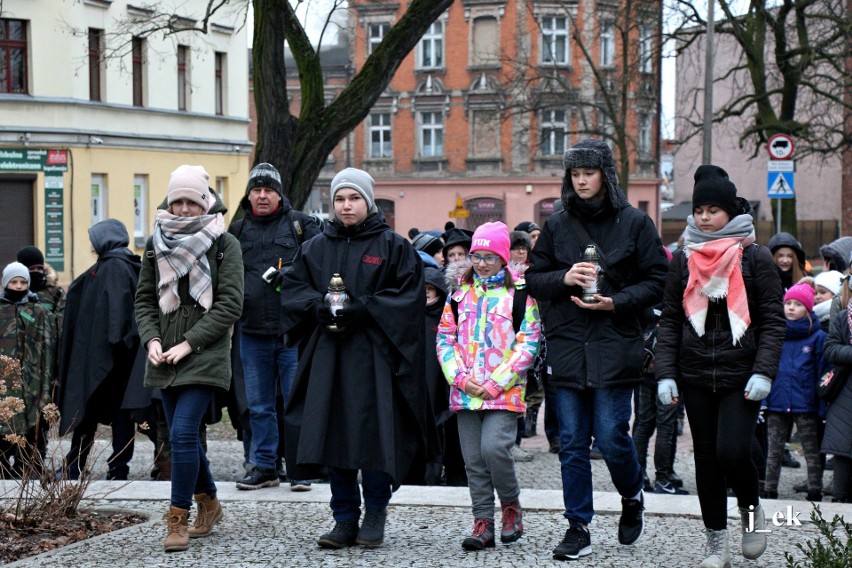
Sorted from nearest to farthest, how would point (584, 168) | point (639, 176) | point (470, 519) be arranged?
point (584, 168), point (470, 519), point (639, 176)

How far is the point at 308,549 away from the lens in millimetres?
6668

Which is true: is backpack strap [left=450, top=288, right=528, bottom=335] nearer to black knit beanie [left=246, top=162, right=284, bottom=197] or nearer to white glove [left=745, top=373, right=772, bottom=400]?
white glove [left=745, top=373, right=772, bottom=400]

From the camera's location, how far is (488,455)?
6762mm

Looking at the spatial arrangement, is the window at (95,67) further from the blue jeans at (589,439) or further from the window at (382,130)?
the blue jeans at (589,439)

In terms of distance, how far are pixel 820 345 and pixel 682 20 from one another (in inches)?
877

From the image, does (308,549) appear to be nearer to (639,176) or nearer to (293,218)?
(293,218)

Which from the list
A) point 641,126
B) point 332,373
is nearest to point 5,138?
point 332,373

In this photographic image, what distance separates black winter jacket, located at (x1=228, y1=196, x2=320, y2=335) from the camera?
334 inches

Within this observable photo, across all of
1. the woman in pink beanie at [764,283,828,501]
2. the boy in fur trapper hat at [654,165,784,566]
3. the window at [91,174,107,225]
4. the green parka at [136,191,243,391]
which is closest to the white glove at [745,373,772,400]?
the boy in fur trapper hat at [654,165,784,566]

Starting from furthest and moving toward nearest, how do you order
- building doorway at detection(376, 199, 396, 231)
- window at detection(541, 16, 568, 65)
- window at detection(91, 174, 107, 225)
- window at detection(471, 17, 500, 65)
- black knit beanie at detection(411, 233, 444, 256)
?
building doorway at detection(376, 199, 396, 231), window at detection(471, 17, 500, 65), window at detection(541, 16, 568, 65), window at detection(91, 174, 107, 225), black knit beanie at detection(411, 233, 444, 256)

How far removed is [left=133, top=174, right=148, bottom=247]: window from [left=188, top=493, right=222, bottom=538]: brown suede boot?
31042mm

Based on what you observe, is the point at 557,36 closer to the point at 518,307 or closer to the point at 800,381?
the point at 800,381

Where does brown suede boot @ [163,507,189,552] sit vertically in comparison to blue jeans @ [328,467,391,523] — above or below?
below

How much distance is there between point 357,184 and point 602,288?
4.43ft
